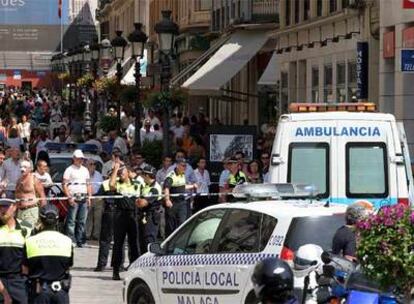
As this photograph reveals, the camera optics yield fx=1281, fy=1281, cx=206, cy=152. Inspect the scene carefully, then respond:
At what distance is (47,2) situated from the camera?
12794 centimetres

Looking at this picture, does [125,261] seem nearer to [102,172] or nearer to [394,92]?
[102,172]

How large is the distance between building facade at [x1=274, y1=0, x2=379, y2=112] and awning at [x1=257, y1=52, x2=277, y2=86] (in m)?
0.44

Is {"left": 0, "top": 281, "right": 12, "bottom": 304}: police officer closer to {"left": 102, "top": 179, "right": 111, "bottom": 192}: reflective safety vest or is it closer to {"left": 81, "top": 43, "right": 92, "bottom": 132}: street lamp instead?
{"left": 102, "top": 179, "right": 111, "bottom": 192}: reflective safety vest

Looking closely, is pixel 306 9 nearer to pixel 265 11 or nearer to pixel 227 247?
pixel 265 11

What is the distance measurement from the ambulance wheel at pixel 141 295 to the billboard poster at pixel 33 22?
113 meters

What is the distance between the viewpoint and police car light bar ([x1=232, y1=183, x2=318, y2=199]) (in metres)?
13.3

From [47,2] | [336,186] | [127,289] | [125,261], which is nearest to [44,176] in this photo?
[125,261]

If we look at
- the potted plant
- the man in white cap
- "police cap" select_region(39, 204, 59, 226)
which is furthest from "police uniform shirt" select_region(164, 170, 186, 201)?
the potted plant

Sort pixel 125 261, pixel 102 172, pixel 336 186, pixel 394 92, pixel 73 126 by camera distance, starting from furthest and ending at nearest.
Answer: pixel 73 126 < pixel 394 92 < pixel 102 172 < pixel 125 261 < pixel 336 186

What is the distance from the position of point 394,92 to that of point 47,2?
103707 mm

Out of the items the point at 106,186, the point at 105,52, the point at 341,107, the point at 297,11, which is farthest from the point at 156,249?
the point at 105,52

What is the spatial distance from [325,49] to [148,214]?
15799 millimetres

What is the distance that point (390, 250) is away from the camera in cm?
793

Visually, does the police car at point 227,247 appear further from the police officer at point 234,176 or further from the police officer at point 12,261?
the police officer at point 234,176
